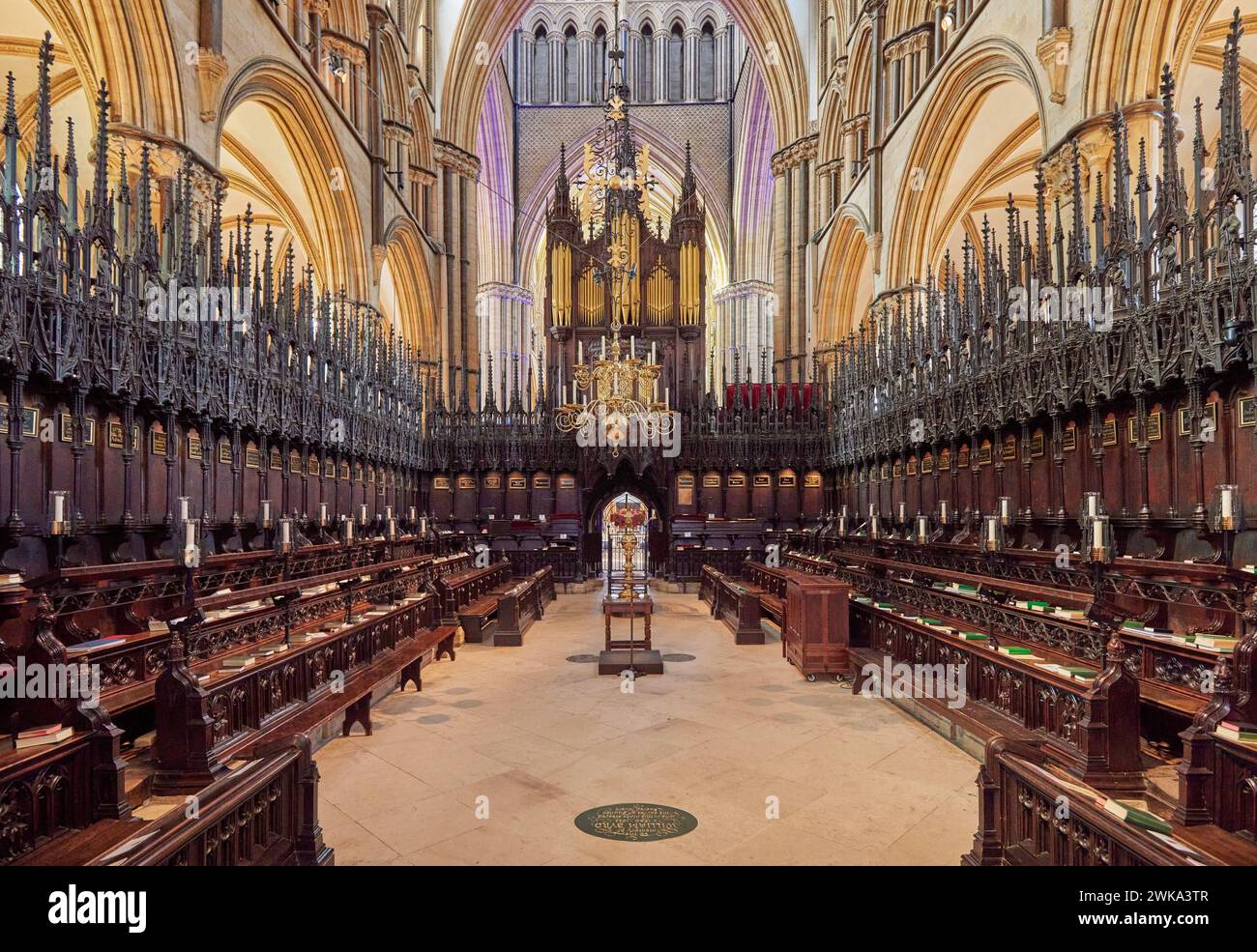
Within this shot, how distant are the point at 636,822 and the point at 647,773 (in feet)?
2.98

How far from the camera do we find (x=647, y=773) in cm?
524

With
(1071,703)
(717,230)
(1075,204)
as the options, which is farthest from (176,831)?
(717,230)

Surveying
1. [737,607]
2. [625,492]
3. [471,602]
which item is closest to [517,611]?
[471,602]

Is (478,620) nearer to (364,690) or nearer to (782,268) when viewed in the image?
(364,690)

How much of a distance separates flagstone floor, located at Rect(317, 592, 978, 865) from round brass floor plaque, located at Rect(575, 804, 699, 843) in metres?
0.07

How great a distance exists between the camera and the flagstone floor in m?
4.04

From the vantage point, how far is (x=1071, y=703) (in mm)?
4473

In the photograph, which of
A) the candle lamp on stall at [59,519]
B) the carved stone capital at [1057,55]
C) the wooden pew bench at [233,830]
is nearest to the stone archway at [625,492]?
the carved stone capital at [1057,55]

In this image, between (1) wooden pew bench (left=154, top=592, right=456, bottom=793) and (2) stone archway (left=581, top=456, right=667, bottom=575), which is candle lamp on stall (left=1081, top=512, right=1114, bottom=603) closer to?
(1) wooden pew bench (left=154, top=592, right=456, bottom=793)

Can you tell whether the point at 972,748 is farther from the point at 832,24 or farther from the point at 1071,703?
the point at 832,24

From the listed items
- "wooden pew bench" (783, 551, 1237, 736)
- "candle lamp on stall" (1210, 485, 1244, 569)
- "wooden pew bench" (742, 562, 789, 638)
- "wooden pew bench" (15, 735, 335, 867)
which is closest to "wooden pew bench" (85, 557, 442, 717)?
"wooden pew bench" (15, 735, 335, 867)

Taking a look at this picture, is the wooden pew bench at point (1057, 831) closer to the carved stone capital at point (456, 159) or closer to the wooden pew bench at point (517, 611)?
the wooden pew bench at point (517, 611)

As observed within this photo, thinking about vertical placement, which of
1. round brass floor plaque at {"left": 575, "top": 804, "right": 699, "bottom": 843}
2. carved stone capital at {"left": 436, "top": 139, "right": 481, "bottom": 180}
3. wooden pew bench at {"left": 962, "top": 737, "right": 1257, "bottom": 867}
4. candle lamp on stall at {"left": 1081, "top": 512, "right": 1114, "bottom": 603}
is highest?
carved stone capital at {"left": 436, "top": 139, "right": 481, "bottom": 180}
